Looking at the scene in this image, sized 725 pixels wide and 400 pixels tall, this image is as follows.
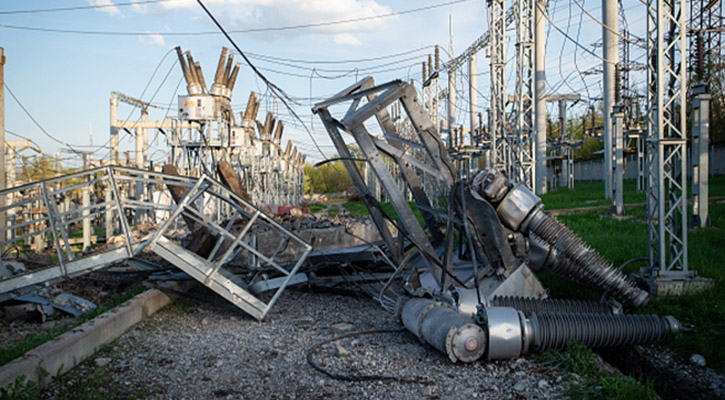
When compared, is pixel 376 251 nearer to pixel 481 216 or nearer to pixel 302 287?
pixel 302 287

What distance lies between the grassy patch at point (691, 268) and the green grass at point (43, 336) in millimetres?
6761

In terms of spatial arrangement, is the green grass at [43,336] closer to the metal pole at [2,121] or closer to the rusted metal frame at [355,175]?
the rusted metal frame at [355,175]

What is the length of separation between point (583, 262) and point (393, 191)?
266cm

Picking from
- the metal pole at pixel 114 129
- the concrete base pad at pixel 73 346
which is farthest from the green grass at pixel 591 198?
the metal pole at pixel 114 129

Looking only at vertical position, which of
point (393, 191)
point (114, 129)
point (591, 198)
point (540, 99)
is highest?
point (540, 99)

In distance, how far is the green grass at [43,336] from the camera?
5195 mm

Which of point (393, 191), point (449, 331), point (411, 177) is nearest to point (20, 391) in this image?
point (449, 331)

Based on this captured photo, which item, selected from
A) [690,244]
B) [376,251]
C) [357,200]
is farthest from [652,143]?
[357,200]

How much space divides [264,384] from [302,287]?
4.83 meters

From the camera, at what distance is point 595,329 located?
5574 millimetres

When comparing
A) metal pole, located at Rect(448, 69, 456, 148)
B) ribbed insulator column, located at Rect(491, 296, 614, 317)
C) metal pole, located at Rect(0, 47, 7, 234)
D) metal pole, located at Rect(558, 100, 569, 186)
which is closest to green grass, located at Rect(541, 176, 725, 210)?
metal pole, located at Rect(448, 69, 456, 148)

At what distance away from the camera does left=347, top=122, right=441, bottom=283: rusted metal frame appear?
6906mm

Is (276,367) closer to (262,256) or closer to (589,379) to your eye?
(262,256)

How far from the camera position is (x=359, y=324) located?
7.12m
